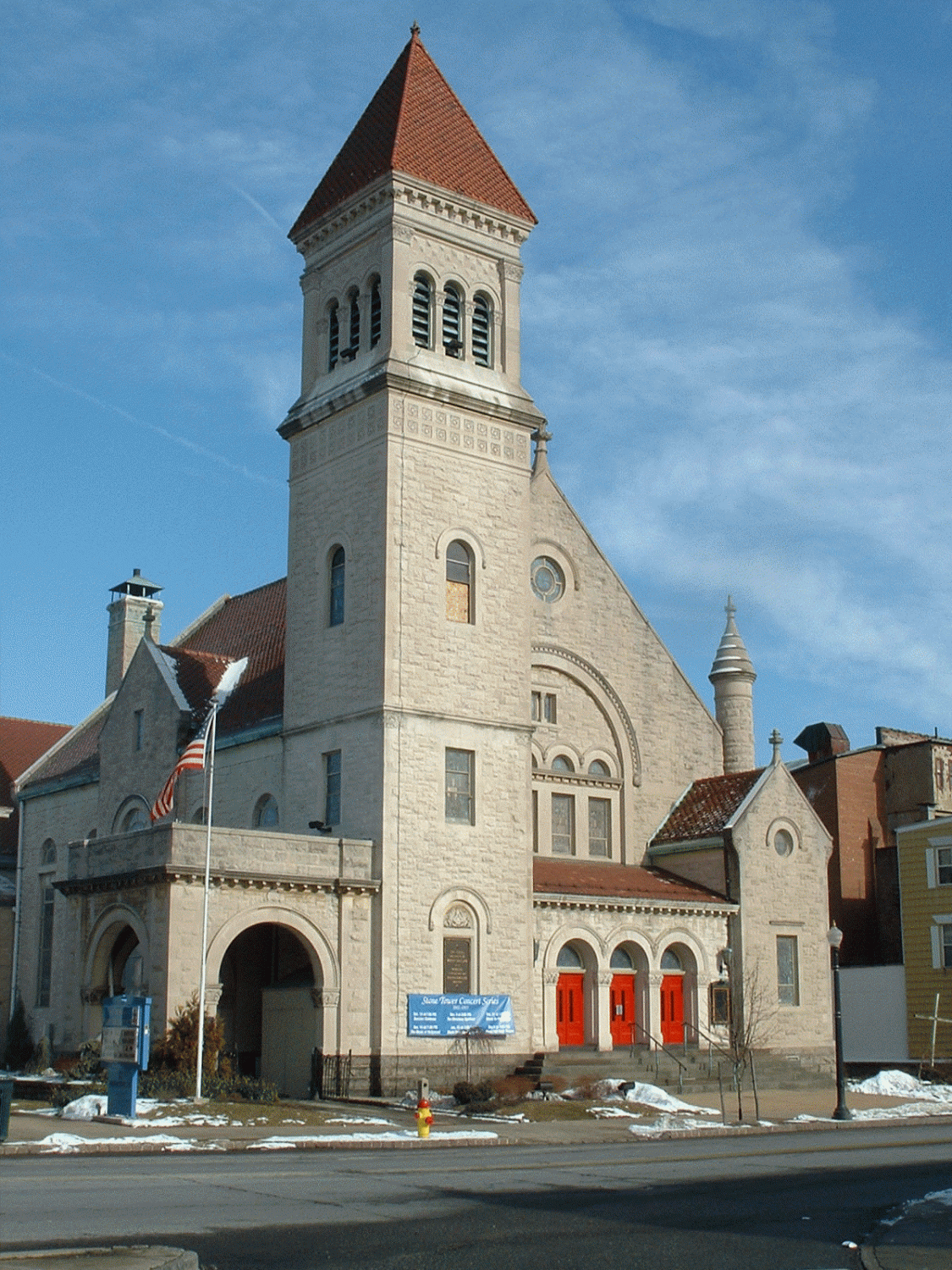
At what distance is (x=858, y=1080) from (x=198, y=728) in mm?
22333

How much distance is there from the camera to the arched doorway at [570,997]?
40.2 metres

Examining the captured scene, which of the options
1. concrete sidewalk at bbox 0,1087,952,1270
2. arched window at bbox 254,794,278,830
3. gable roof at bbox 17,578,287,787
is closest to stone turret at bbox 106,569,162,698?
gable roof at bbox 17,578,287,787

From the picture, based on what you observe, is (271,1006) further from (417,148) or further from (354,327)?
(417,148)

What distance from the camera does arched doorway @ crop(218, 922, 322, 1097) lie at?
3609 centimetres

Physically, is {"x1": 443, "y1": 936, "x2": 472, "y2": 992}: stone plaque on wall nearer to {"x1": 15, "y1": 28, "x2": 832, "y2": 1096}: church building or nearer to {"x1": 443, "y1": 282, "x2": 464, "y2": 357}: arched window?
{"x1": 15, "y1": 28, "x2": 832, "y2": 1096}: church building

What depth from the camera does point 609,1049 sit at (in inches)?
1575

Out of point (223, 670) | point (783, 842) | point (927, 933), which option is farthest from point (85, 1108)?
point (927, 933)

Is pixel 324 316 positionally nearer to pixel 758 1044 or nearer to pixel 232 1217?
pixel 758 1044

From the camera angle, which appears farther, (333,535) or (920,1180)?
(333,535)

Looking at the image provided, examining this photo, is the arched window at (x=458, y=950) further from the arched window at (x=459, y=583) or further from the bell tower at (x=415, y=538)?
the arched window at (x=459, y=583)

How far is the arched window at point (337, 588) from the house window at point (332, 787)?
3503mm

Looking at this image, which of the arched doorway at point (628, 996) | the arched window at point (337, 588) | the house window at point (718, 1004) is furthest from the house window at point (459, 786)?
the house window at point (718, 1004)

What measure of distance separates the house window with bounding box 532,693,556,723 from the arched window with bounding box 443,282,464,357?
33.3 feet

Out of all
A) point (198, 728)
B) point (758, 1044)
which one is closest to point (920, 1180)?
point (758, 1044)
